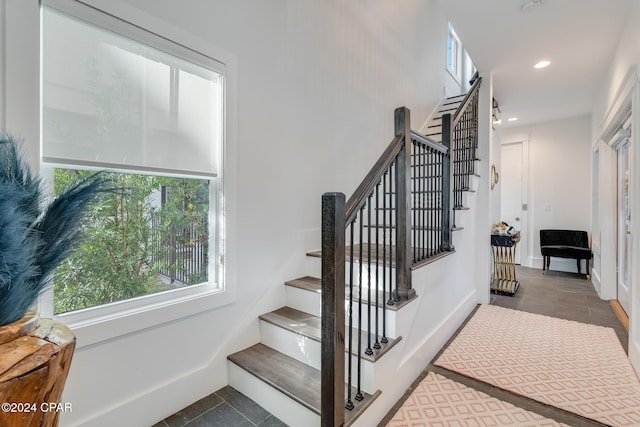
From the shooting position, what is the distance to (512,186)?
6.20 meters

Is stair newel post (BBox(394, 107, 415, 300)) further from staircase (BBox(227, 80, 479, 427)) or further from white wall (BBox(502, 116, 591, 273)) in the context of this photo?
white wall (BBox(502, 116, 591, 273))

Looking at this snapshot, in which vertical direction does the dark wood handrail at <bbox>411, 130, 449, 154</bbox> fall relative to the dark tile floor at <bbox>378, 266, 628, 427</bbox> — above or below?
above

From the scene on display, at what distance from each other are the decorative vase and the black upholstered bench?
661 cm

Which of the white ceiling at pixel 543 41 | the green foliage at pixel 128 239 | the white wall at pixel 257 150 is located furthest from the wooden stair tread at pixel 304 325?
the white ceiling at pixel 543 41

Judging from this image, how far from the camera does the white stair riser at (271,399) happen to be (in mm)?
1566

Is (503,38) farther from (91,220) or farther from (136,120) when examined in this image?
(91,220)

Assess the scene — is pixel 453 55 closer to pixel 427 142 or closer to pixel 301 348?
pixel 427 142

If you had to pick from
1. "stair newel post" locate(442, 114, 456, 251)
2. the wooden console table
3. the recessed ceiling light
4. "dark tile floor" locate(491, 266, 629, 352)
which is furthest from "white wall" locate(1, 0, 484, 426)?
the recessed ceiling light

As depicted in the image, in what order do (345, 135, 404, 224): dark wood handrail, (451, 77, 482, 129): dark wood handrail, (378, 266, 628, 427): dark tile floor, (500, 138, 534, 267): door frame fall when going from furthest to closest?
(500, 138, 534, 267): door frame < (451, 77, 482, 129): dark wood handrail < (378, 266, 628, 427): dark tile floor < (345, 135, 404, 224): dark wood handrail

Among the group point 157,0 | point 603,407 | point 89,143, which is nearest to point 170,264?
point 89,143

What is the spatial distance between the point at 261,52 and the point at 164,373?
2286 millimetres

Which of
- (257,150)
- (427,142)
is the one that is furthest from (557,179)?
(257,150)

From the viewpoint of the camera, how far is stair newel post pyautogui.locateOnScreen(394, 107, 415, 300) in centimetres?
194

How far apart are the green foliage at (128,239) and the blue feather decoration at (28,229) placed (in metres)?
0.48
